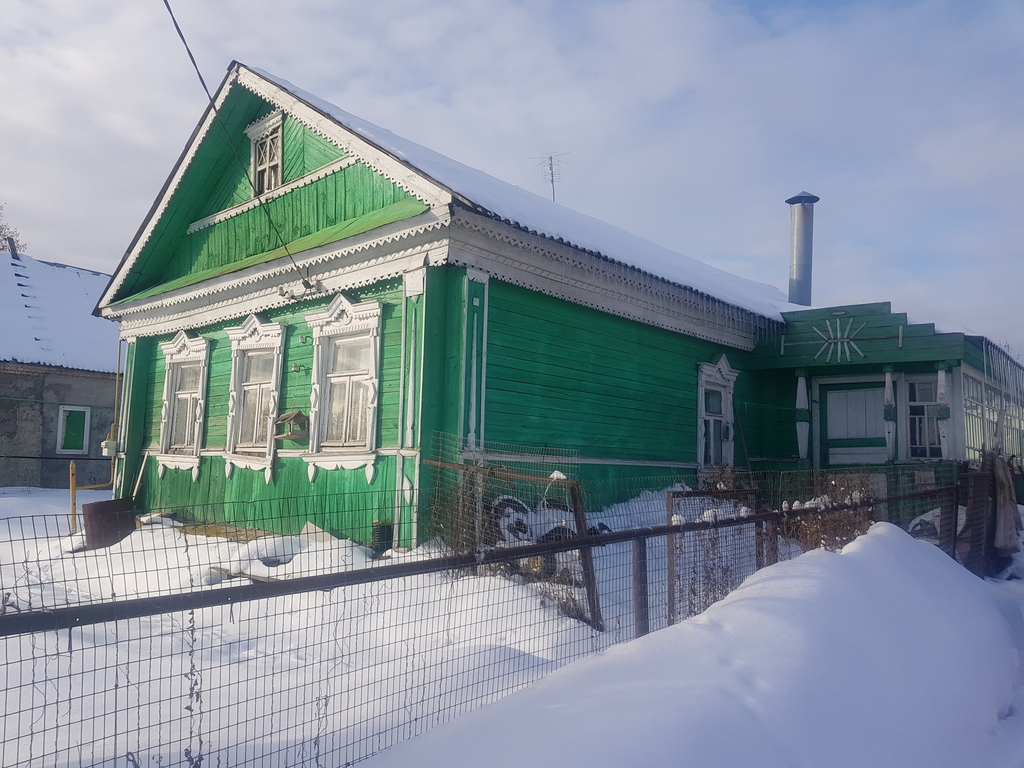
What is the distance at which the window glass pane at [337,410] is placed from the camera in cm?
940

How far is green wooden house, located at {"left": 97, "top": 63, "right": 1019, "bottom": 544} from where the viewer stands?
841 centimetres

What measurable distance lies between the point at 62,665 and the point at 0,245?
32.6 metres

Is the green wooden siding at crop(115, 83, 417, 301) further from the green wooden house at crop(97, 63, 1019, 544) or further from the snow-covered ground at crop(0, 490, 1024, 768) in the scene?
the snow-covered ground at crop(0, 490, 1024, 768)

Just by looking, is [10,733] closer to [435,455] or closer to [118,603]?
[118,603]

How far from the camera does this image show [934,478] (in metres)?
9.70

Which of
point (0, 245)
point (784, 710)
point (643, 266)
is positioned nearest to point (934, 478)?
point (643, 266)

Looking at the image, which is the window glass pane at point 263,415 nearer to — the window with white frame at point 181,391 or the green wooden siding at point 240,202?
the window with white frame at point 181,391

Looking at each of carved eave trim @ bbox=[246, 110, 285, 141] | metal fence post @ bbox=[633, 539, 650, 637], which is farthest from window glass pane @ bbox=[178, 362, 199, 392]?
metal fence post @ bbox=[633, 539, 650, 637]

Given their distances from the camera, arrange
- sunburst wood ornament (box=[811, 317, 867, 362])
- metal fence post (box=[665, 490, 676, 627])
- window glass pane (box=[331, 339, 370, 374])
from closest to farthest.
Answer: metal fence post (box=[665, 490, 676, 627]) → window glass pane (box=[331, 339, 370, 374]) → sunburst wood ornament (box=[811, 317, 867, 362])

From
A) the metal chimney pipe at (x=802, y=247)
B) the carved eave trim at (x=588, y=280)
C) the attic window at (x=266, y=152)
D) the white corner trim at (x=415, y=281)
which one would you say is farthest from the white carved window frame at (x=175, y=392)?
the metal chimney pipe at (x=802, y=247)

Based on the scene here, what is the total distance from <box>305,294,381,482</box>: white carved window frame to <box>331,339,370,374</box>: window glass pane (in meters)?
0.07

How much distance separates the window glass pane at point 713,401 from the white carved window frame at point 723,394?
5cm

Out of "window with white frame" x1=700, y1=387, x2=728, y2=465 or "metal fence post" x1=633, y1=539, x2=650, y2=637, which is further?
"window with white frame" x1=700, y1=387, x2=728, y2=465

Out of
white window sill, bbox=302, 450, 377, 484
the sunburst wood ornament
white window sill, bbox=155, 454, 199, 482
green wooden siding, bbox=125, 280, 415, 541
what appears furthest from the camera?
the sunburst wood ornament
